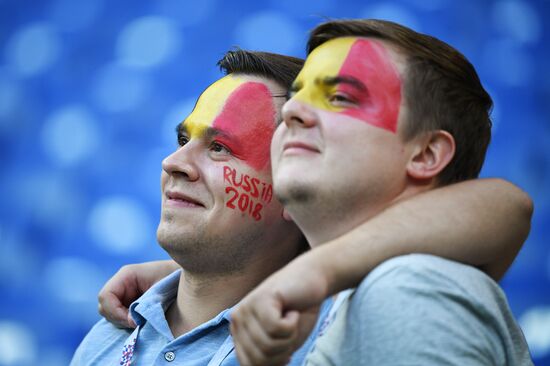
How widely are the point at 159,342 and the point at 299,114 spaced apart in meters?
0.89

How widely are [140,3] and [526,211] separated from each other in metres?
2.29

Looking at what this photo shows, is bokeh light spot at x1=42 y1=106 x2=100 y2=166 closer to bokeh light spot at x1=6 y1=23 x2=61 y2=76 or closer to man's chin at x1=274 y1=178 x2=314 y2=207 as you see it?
bokeh light spot at x1=6 y1=23 x2=61 y2=76

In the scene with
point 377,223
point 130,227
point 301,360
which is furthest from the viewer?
point 130,227

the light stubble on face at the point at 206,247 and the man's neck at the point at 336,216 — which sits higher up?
the light stubble on face at the point at 206,247

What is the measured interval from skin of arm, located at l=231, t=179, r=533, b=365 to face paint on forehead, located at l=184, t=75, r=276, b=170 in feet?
2.47

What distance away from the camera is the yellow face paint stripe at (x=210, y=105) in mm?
2582

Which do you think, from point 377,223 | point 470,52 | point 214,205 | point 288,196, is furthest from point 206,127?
point 470,52

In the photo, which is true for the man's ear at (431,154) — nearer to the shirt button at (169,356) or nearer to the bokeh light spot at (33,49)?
the shirt button at (169,356)

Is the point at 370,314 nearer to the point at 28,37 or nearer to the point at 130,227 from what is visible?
the point at 130,227

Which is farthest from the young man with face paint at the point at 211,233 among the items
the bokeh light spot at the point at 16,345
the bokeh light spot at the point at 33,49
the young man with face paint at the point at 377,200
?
the bokeh light spot at the point at 33,49

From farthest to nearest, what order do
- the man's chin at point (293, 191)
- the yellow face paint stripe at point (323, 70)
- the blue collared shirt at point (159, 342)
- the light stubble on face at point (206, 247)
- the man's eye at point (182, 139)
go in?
the man's eye at point (182, 139), the light stubble on face at point (206, 247), the blue collared shirt at point (159, 342), the yellow face paint stripe at point (323, 70), the man's chin at point (293, 191)

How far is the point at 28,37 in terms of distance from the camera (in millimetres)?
3775

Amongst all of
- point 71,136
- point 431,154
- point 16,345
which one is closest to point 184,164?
point 431,154

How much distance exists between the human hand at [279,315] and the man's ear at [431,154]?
52 centimetres
